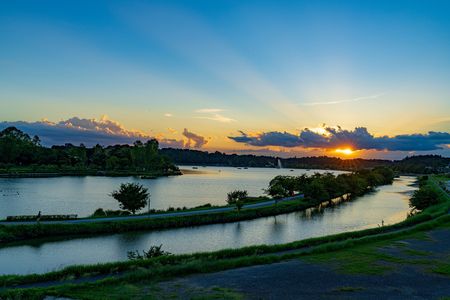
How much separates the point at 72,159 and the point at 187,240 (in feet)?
455

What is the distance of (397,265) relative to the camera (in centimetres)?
2075

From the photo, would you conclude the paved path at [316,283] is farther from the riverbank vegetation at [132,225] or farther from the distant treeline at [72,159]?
the distant treeline at [72,159]

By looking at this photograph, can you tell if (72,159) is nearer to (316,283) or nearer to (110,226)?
(110,226)

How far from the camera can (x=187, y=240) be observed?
120 ft

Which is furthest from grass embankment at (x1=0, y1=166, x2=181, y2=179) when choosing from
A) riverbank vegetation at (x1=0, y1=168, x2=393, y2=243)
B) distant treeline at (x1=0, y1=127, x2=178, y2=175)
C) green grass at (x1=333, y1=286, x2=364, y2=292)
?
green grass at (x1=333, y1=286, x2=364, y2=292)

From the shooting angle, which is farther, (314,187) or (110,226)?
(314,187)

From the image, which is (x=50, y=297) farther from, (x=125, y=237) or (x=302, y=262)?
(x=125, y=237)

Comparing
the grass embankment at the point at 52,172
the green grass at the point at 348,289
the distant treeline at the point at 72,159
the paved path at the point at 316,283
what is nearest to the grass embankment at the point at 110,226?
the paved path at the point at 316,283

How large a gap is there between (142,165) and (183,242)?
13566 centimetres

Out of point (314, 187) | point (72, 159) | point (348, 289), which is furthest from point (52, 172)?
point (348, 289)

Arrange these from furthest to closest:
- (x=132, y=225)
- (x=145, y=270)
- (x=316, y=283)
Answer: (x=132, y=225) → (x=145, y=270) → (x=316, y=283)

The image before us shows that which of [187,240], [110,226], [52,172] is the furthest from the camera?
[52,172]

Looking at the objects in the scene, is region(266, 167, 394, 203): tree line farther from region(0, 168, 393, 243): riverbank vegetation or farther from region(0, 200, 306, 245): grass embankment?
region(0, 200, 306, 245): grass embankment

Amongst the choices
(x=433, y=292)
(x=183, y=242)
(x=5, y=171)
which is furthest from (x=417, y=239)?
(x=5, y=171)
